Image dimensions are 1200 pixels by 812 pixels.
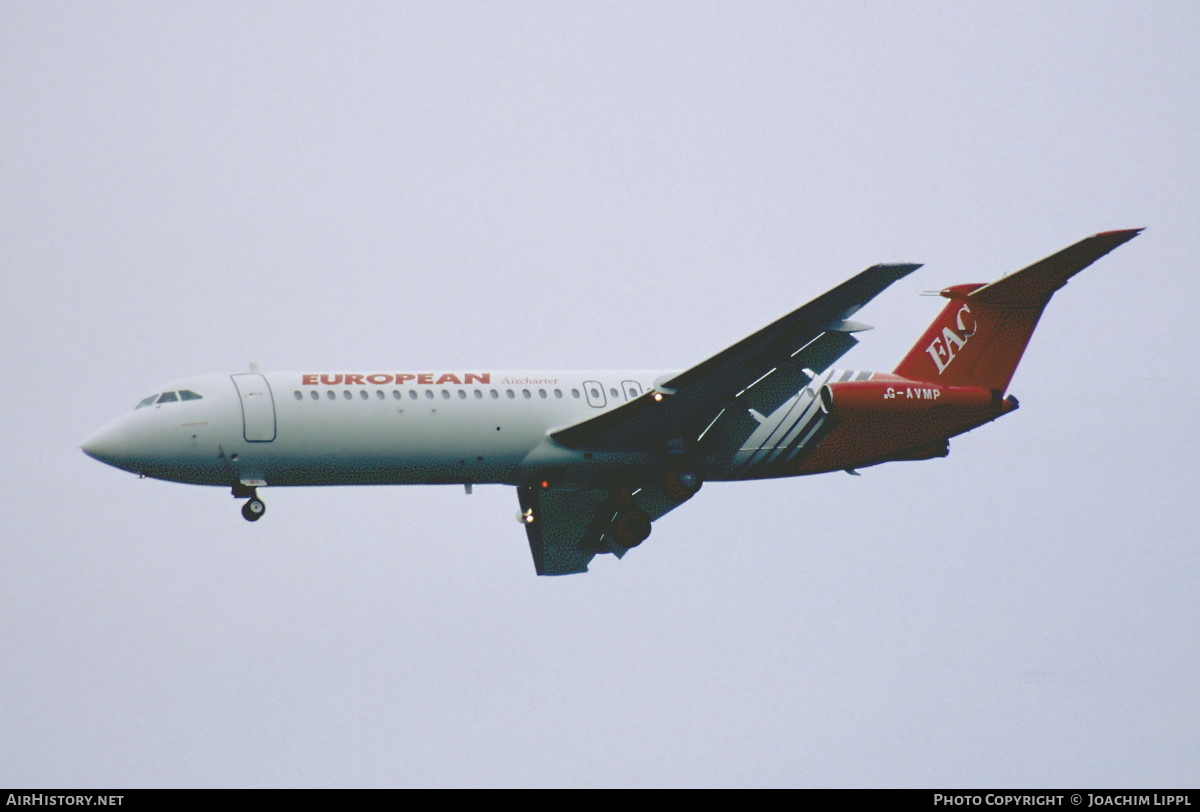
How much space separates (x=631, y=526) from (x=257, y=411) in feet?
36.7

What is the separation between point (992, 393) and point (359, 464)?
17475mm

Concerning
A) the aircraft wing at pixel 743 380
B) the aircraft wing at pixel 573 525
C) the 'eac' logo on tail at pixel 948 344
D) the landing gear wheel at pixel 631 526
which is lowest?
the landing gear wheel at pixel 631 526

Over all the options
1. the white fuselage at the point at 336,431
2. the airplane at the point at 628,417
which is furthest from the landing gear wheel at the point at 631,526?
the white fuselage at the point at 336,431

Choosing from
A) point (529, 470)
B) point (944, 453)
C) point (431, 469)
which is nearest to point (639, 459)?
point (529, 470)

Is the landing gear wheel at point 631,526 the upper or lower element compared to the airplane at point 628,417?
lower

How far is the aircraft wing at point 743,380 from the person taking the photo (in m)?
37.9

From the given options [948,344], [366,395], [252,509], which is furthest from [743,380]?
[252,509]

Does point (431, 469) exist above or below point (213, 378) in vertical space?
below

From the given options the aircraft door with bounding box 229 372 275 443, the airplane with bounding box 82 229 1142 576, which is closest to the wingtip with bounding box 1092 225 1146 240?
the airplane with bounding box 82 229 1142 576

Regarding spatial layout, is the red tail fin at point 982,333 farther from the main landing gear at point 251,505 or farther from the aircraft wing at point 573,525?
the main landing gear at point 251,505

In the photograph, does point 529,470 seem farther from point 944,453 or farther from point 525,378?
point 944,453

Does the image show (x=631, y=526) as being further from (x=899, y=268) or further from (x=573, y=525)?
(x=899, y=268)

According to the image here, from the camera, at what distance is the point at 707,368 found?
39.6m

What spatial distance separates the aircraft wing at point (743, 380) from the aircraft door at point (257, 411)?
23.8 ft
